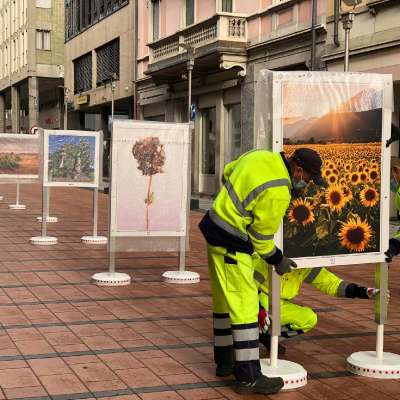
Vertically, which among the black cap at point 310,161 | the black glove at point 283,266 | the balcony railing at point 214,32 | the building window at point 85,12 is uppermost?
the building window at point 85,12

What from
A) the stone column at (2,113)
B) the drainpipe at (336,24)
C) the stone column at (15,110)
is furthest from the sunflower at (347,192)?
the stone column at (2,113)

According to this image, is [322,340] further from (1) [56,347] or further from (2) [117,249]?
(2) [117,249]

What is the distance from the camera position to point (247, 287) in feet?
15.3

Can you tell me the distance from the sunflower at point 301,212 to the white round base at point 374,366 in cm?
115

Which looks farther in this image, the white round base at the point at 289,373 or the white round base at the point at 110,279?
the white round base at the point at 110,279

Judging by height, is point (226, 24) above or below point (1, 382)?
above

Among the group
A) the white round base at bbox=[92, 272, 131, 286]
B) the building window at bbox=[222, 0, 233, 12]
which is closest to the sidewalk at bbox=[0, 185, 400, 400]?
the white round base at bbox=[92, 272, 131, 286]

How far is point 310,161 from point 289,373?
1.48 metres

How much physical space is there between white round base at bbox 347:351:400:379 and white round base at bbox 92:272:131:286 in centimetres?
389

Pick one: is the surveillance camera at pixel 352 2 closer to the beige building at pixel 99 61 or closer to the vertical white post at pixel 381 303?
the vertical white post at pixel 381 303

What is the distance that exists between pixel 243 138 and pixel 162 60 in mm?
5963

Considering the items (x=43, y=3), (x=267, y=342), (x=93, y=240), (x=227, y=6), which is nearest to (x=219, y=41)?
(x=227, y=6)

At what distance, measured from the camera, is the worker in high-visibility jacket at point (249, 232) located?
14.9ft

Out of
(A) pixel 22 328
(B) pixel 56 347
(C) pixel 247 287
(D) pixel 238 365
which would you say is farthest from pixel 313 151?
(A) pixel 22 328
